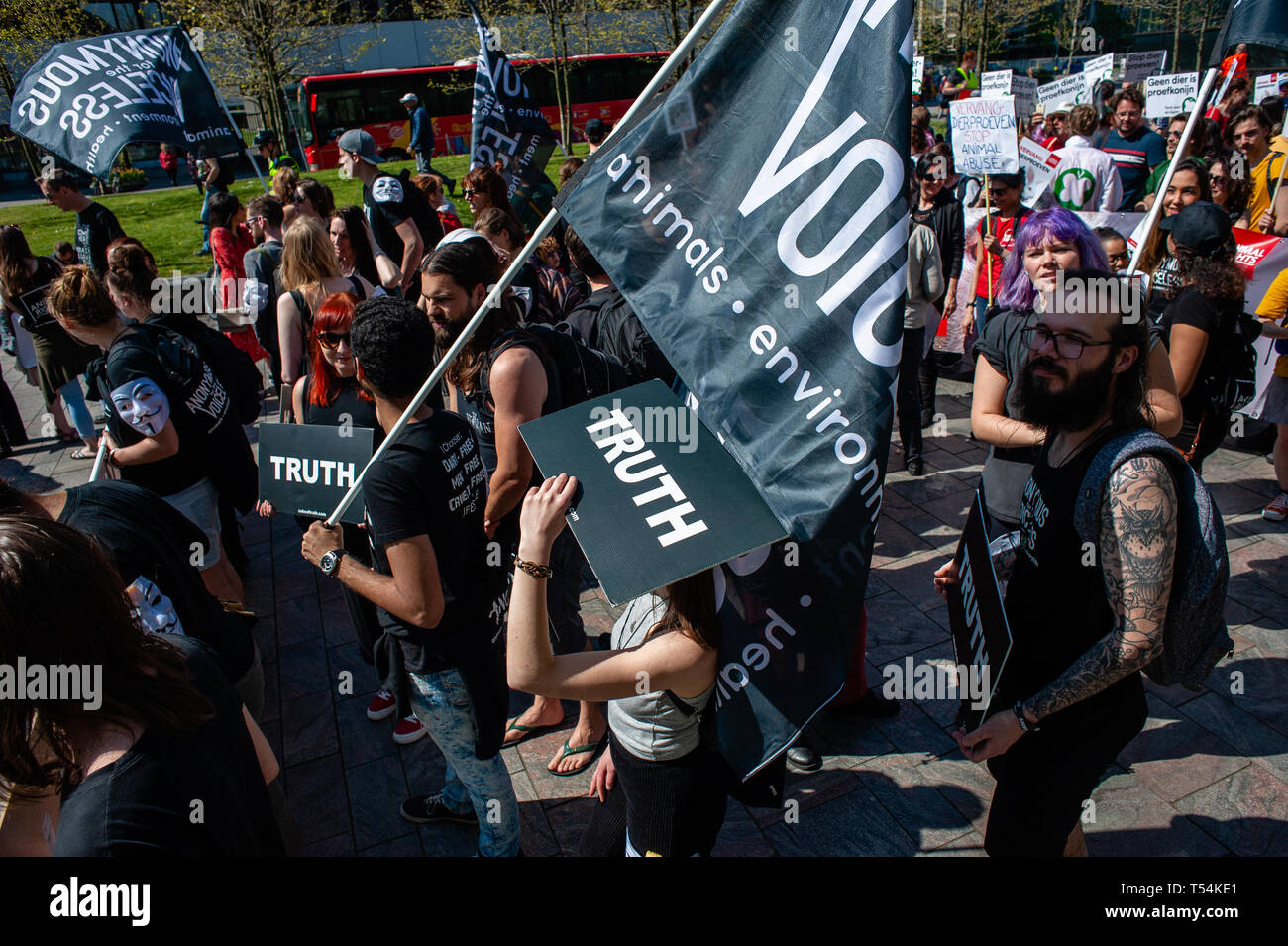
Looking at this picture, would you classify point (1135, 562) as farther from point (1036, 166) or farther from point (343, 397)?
point (1036, 166)

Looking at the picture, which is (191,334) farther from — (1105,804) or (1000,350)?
(1105,804)

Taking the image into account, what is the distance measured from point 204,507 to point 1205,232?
17.3 feet

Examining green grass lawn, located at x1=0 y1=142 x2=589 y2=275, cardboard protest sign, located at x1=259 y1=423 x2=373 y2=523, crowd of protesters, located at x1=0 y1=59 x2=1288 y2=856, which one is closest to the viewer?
crowd of protesters, located at x1=0 y1=59 x2=1288 y2=856

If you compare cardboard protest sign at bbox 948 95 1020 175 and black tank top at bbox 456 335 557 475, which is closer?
black tank top at bbox 456 335 557 475

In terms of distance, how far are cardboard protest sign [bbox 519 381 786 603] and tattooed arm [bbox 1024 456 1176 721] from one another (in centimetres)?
96

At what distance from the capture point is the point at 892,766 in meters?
3.56

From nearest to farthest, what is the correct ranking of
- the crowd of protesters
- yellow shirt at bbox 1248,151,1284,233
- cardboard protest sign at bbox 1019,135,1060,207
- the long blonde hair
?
the crowd of protesters, the long blonde hair, yellow shirt at bbox 1248,151,1284,233, cardboard protest sign at bbox 1019,135,1060,207

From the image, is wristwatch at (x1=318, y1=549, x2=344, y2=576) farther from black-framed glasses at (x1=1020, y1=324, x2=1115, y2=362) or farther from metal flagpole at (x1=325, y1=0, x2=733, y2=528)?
black-framed glasses at (x1=1020, y1=324, x2=1115, y2=362)

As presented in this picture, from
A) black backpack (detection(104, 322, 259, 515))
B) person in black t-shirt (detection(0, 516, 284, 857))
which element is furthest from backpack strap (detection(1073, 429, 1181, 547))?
black backpack (detection(104, 322, 259, 515))

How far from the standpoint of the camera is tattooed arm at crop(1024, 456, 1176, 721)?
6.57 feet

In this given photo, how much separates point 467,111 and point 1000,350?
27754 millimetres

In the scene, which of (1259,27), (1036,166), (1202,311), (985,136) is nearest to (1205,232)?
(1202,311)
